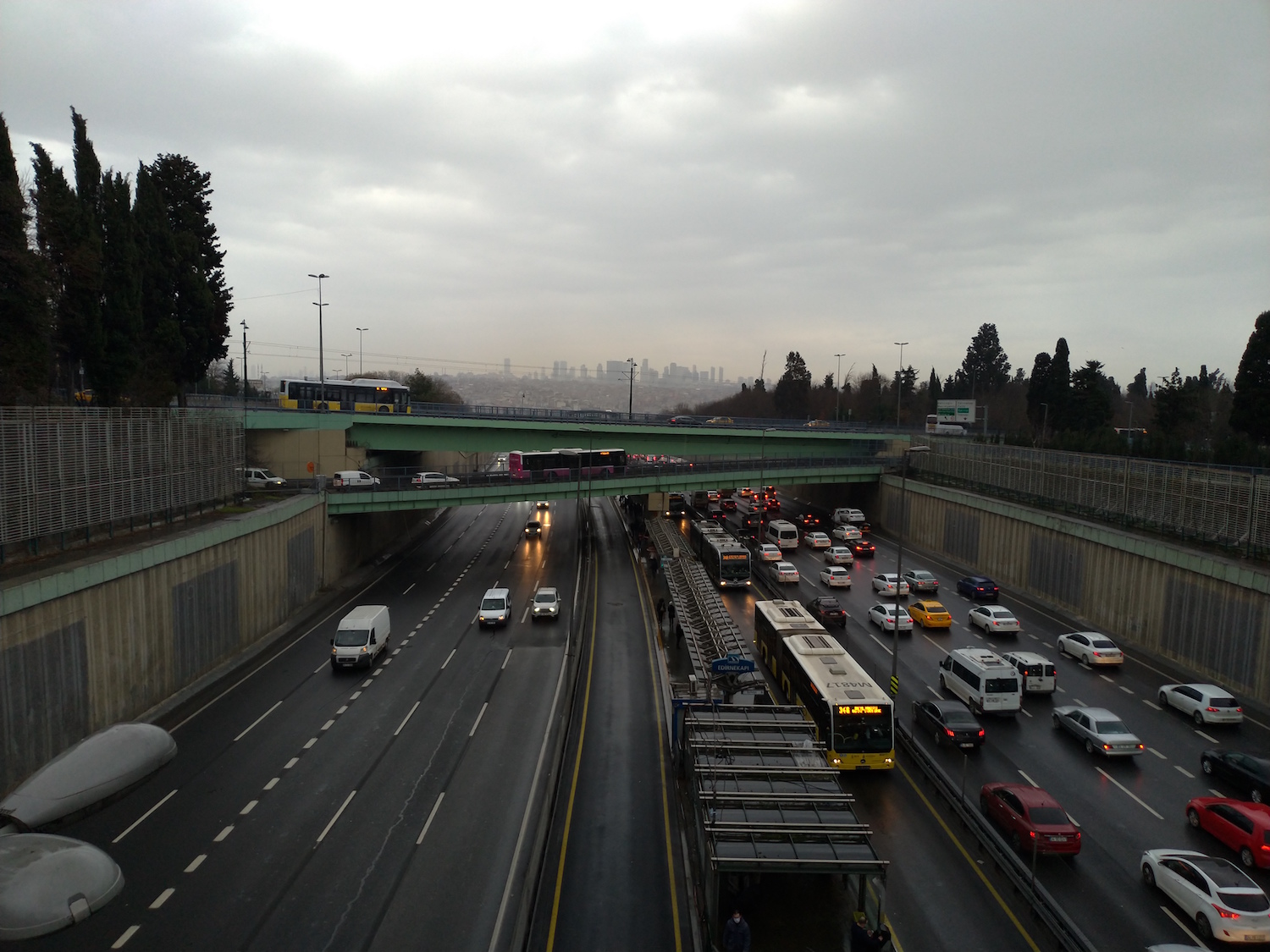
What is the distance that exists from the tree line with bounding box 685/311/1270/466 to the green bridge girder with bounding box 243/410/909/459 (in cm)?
1958

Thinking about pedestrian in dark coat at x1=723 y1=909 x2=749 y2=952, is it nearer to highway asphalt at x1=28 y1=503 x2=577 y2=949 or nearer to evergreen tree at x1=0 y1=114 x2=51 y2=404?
highway asphalt at x1=28 y1=503 x2=577 y2=949

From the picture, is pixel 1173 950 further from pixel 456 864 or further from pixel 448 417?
pixel 448 417

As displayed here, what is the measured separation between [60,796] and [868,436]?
67394mm

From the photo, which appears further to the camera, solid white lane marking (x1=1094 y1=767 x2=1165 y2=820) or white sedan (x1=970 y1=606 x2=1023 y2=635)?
white sedan (x1=970 y1=606 x2=1023 y2=635)

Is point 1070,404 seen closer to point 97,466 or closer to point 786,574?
point 786,574

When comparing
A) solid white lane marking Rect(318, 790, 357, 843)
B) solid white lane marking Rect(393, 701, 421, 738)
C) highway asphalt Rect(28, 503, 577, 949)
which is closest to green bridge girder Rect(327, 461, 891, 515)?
highway asphalt Rect(28, 503, 577, 949)

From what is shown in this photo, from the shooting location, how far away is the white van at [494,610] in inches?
1363

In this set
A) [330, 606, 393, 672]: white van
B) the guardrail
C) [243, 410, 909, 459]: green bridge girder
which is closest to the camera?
the guardrail

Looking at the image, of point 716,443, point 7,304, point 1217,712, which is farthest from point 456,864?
point 716,443

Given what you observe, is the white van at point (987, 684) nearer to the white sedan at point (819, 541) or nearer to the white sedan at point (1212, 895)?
the white sedan at point (1212, 895)

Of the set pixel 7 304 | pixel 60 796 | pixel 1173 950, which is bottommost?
pixel 1173 950

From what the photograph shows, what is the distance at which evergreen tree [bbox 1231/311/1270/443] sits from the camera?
5072 centimetres

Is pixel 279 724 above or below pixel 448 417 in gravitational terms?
below

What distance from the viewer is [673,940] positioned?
1349cm
